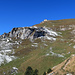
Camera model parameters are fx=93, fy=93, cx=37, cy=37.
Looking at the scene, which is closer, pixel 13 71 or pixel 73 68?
pixel 73 68

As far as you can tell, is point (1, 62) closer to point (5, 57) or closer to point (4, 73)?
point (5, 57)

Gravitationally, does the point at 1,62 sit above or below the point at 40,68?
above

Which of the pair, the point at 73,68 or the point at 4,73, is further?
the point at 4,73

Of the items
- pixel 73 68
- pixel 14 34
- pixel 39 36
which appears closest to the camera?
pixel 73 68

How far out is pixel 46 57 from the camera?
255ft

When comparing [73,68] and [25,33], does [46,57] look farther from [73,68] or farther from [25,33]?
[25,33]

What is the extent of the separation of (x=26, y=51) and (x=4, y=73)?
42214mm

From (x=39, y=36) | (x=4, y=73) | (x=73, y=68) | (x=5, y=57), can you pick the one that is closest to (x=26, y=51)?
(x=5, y=57)

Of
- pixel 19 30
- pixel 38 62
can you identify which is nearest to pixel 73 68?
pixel 38 62

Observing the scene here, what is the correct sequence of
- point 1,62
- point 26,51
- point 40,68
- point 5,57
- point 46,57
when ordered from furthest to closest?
point 26,51 < point 5,57 < point 1,62 < point 46,57 < point 40,68

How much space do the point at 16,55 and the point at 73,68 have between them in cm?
7360

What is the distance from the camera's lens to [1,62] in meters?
86.1

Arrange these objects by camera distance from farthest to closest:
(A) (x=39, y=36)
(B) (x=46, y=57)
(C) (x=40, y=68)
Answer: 1. (A) (x=39, y=36)
2. (B) (x=46, y=57)
3. (C) (x=40, y=68)

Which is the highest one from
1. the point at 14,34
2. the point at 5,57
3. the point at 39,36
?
the point at 14,34
